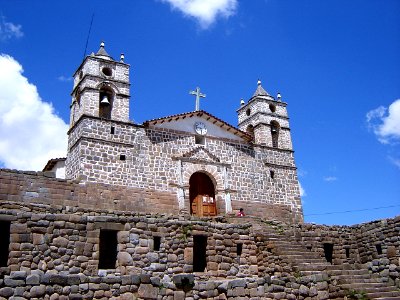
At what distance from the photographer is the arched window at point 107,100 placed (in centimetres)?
1999

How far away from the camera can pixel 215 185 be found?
20922mm

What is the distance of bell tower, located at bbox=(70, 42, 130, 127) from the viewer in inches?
763

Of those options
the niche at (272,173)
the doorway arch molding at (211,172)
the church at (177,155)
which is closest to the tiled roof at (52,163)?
the church at (177,155)

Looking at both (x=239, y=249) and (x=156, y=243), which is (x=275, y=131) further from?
(x=156, y=243)

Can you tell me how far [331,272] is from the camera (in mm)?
Answer: 13508

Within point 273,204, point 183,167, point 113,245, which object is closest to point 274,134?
point 273,204

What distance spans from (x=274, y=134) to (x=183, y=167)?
726 cm

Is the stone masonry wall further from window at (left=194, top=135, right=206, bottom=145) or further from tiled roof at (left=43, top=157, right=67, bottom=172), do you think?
tiled roof at (left=43, top=157, right=67, bottom=172)

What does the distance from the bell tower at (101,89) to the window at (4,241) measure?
8.49 m

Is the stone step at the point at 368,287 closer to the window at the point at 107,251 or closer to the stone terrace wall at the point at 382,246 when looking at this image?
the stone terrace wall at the point at 382,246

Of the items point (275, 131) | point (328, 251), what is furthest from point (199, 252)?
point (275, 131)

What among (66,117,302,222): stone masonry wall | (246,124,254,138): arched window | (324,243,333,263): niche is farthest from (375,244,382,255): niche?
(246,124,254,138): arched window

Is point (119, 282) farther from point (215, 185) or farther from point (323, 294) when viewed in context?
point (215, 185)

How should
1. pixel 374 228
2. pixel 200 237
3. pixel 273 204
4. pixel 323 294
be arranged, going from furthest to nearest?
pixel 273 204, pixel 374 228, pixel 200 237, pixel 323 294
